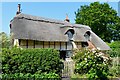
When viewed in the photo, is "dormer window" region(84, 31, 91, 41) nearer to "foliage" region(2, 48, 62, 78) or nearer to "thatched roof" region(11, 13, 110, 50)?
"thatched roof" region(11, 13, 110, 50)

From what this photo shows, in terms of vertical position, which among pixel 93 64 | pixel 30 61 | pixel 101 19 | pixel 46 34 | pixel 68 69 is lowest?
pixel 68 69

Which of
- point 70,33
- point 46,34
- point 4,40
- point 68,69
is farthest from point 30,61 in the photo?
point 70,33

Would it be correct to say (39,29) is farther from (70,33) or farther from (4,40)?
(4,40)

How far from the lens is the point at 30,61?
11.8m

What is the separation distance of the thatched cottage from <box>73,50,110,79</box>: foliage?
Result: 730cm

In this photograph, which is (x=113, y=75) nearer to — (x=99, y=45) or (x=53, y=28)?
(x=53, y=28)

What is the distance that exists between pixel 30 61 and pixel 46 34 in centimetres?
1009

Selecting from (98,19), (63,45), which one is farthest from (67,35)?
(98,19)

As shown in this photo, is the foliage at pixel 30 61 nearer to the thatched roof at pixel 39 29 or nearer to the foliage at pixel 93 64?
the foliage at pixel 93 64

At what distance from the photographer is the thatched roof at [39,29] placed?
65.5 ft

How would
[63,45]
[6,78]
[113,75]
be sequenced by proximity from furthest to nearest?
[63,45] < [113,75] < [6,78]

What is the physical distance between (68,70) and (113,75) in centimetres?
253

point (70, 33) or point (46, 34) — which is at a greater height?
point (70, 33)

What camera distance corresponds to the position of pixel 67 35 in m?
24.0
